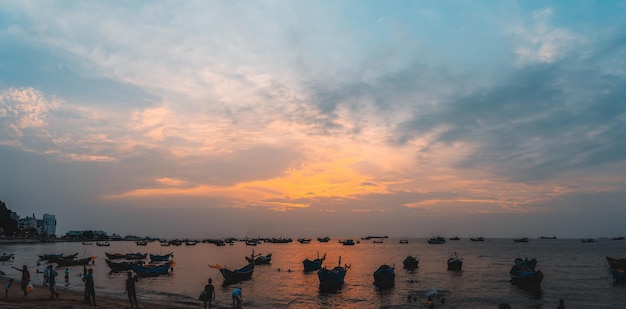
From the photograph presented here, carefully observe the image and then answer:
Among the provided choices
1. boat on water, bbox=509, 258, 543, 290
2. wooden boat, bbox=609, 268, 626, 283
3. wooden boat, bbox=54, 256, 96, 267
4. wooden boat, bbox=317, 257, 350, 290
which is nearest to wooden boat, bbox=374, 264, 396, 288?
wooden boat, bbox=317, 257, 350, 290

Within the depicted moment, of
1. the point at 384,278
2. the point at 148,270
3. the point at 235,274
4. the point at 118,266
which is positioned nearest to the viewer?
the point at 384,278

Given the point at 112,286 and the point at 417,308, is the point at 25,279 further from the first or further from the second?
the point at 417,308

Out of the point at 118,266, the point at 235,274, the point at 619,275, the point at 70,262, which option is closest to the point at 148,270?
the point at 118,266

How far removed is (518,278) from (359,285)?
1811 centimetres

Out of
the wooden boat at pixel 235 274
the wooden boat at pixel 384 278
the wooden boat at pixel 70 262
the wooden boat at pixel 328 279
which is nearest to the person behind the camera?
the wooden boat at pixel 328 279

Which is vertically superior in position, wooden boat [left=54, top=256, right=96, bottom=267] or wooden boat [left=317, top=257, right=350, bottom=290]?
wooden boat [left=317, top=257, right=350, bottom=290]

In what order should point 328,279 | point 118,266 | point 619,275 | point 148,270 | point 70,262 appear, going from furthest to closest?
point 70,262 < point 118,266 < point 148,270 < point 619,275 < point 328,279

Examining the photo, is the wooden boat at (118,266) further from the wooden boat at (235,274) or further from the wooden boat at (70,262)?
the wooden boat at (235,274)

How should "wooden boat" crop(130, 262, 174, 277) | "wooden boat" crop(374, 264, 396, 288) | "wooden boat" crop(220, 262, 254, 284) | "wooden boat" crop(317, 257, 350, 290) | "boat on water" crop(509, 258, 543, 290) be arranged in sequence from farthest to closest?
"wooden boat" crop(130, 262, 174, 277) → "wooden boat" crop(220, 262, 254, 284) → "wooden boat" crop(374, 264, 396, 288) → "boat on water" crop(509, 258, 543, 290) → "wooden boat" crop(317, 257, 350, 290)

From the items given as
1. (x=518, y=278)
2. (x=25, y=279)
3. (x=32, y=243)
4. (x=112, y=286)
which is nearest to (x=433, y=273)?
(x=518, y=278)

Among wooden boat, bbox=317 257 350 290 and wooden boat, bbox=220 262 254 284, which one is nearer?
wooden boat, bbox=317 257 350 290

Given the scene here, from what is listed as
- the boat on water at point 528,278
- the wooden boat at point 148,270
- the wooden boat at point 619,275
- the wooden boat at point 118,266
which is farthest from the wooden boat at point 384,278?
the wooden boat at point 118,266

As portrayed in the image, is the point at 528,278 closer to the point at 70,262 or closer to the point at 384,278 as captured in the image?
the point at 384,278

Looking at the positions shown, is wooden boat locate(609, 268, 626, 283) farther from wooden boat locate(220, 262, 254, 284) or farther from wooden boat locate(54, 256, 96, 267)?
wooden boat locate(54, 256, 96, 267)
